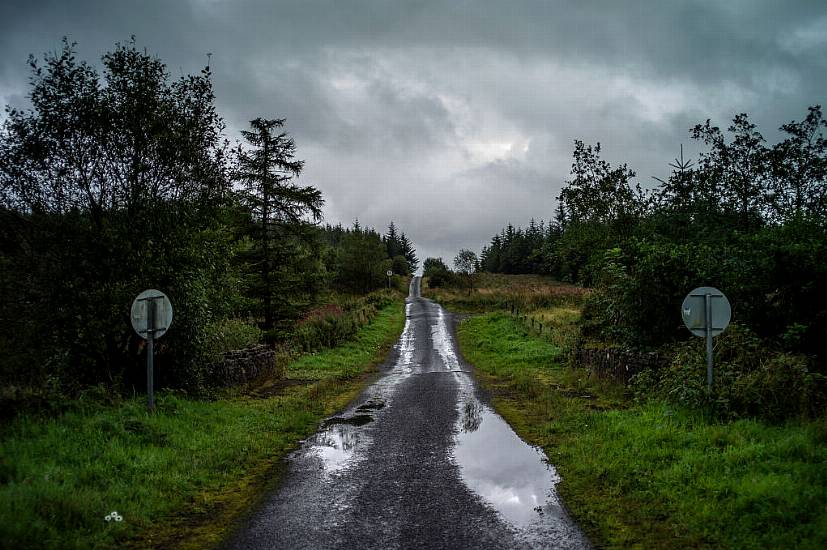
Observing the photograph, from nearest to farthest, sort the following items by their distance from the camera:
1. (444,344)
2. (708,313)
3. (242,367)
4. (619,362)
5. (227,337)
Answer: (708,313) < (619,362) < (242,367) < (227,337) < (444,344)

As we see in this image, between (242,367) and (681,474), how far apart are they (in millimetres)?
11761

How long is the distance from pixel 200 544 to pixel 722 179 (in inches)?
927

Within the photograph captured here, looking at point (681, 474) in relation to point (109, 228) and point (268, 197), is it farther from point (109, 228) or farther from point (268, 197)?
point (268, 197)

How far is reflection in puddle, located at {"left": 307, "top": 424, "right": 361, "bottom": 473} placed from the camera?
7.79 metres

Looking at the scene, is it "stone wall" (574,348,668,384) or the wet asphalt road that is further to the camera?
"stone wall" (574,348,668,384)

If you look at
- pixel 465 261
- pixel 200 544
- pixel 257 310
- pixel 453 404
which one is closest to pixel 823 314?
pixel 453 404

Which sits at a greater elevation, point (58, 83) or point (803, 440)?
point (58, 83)

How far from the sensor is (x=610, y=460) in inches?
291

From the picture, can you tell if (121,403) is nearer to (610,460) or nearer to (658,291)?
(610,460)

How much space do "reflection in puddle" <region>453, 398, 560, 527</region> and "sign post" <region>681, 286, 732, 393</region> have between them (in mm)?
3407

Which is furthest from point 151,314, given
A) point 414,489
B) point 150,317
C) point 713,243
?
point 713,243

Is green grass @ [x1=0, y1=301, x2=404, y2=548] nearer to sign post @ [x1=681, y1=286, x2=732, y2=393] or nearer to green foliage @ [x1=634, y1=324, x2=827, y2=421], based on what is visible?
green foliage @ [x1=634, y1=324, x2=827, y2=421]

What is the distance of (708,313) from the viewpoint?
873 cm

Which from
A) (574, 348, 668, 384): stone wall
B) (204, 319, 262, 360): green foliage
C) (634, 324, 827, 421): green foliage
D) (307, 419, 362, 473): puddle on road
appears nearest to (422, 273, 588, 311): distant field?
(574, 348, 668, 384): stone wall
